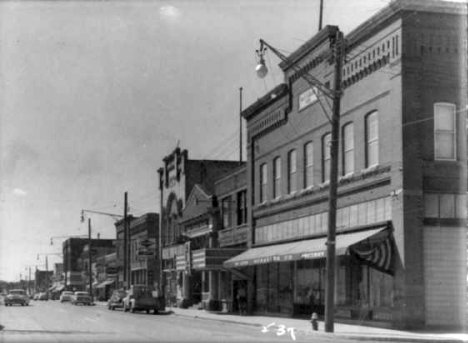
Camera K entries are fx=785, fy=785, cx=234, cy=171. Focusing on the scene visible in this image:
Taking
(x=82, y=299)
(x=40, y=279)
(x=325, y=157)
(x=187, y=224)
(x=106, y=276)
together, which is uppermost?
(x=325, y=157)

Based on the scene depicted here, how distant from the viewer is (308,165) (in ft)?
119

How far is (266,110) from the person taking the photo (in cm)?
4156

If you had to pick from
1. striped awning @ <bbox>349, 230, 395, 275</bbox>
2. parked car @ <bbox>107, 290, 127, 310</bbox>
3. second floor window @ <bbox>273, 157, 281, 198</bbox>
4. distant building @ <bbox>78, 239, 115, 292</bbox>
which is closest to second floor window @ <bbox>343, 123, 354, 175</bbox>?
striped awning @ <bbox>349, 230, 395, 275</bbox>

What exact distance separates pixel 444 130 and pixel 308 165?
9.43 metres

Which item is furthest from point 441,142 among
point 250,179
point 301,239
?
point 250,179

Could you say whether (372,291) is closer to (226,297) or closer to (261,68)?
(261,68)

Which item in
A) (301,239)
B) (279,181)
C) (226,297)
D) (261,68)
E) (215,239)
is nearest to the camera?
(261,68)

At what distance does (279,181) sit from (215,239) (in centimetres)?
1202

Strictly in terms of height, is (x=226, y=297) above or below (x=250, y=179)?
below

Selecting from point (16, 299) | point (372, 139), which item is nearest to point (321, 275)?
point (372, 139)

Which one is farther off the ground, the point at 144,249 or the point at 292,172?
the point at 292,172

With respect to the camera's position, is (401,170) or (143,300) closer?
(401,170)

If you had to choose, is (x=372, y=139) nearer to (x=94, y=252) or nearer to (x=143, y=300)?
(x=143, y=300)

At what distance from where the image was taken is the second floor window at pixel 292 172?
1492 inches
